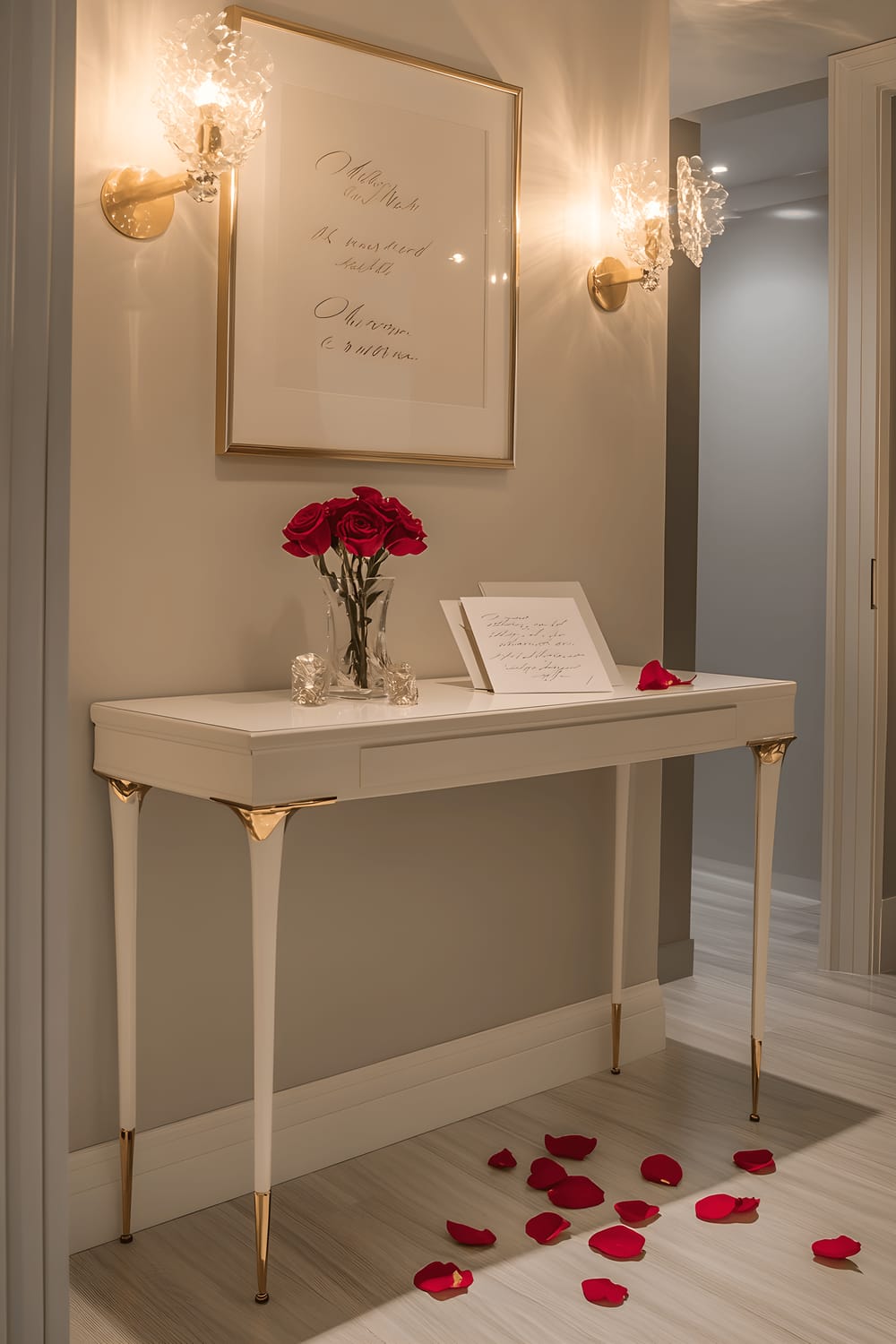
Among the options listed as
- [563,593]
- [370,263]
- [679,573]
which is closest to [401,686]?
[563,593]

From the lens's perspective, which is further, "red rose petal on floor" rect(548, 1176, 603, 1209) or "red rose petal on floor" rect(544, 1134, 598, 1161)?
"red rose petal on floor" rect(544, 1134, 598, 1161)

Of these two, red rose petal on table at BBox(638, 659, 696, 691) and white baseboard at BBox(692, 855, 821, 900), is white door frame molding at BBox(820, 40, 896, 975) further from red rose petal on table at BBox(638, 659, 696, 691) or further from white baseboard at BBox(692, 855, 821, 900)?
red rose petal on table at BBox(638, 659, 696, 691)

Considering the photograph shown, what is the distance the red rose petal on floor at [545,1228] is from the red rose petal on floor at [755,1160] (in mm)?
422

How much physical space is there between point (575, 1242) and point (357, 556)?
1182 mm

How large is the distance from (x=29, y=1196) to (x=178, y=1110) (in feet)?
2.29

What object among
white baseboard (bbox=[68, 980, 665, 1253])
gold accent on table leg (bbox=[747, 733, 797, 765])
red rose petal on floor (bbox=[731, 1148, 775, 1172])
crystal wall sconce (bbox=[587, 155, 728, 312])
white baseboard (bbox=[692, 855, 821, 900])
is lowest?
red rose petal on floor (bbox=[731, 1148, 775, 1172])

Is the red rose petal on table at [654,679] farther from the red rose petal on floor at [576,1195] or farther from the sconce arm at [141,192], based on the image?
the sconce arm at [141,192]

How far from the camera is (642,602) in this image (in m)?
2.91

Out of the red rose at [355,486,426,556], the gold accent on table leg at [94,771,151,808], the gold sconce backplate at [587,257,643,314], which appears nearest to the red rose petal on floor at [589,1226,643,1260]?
the gold accent on table leg at [94,771,151,808]

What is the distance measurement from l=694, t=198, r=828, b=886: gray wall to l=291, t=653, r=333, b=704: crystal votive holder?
2832mm

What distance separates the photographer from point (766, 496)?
4.54m

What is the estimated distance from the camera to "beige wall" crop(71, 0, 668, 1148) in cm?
201

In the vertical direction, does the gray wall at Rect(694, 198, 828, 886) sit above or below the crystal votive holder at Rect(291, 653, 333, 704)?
above

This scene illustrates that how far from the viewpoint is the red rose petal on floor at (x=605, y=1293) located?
186 cm
